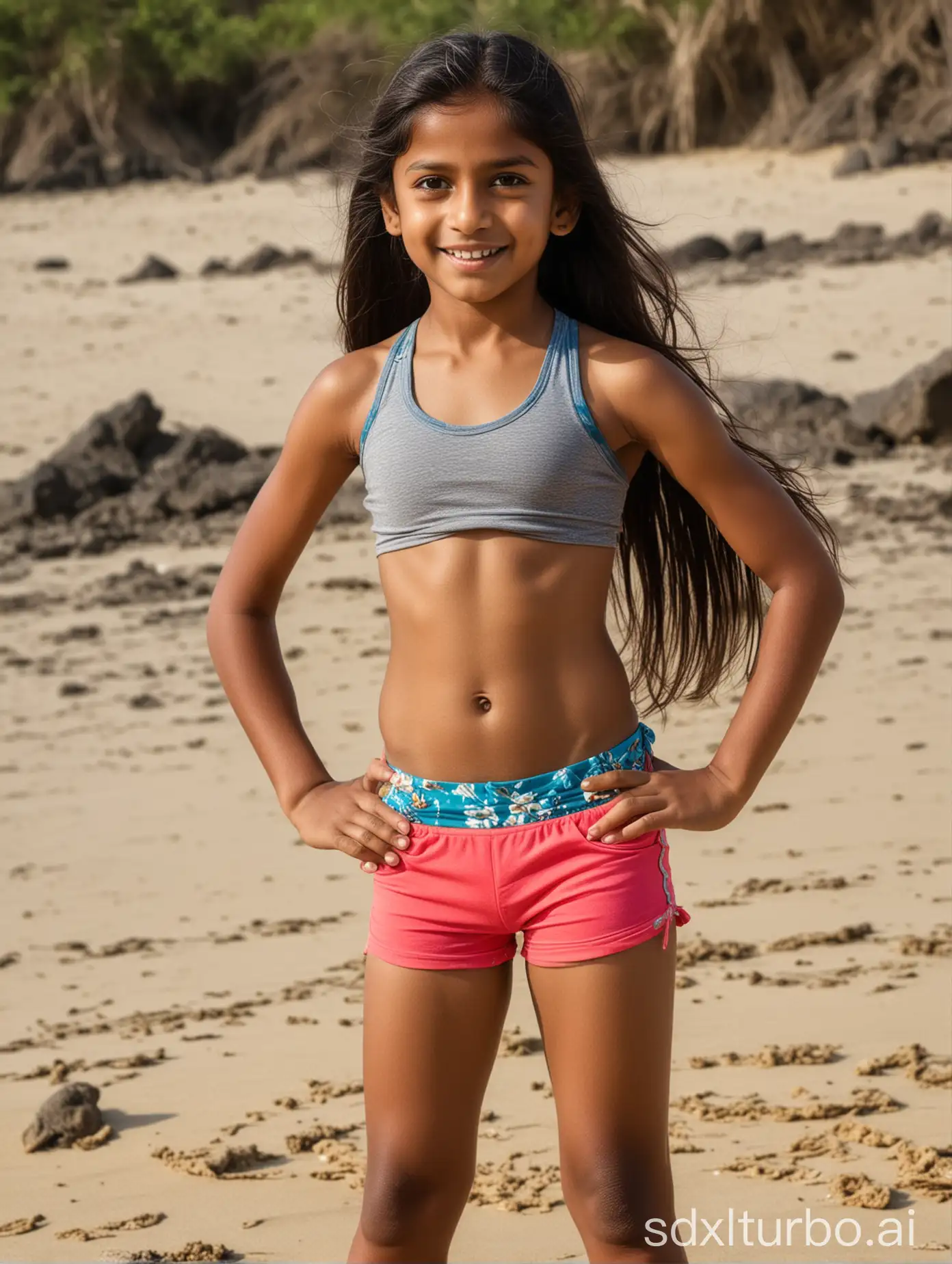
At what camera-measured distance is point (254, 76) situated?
27438 mm

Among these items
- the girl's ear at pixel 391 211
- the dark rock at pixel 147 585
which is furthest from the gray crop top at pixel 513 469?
the dark rock at pixel 147 585

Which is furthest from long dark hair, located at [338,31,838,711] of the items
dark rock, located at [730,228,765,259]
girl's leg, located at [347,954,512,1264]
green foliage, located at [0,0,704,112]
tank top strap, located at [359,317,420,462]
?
green foliage, located at [0,0,704,112]

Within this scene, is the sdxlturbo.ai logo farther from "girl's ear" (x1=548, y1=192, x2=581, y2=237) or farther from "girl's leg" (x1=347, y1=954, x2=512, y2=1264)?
"girl's ear" (x1=548, y1=192, x2=581, y2=237)

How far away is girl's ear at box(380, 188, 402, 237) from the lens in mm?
2904

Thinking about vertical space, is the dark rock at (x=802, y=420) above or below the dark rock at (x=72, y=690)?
above

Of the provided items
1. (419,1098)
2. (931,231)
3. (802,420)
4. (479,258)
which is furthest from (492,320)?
(931,231)

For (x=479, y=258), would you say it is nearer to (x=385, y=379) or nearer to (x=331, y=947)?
(x=385, y=379)

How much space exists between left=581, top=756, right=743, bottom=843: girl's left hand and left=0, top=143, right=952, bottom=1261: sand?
3.69 feet

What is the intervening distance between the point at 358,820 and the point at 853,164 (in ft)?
52.3

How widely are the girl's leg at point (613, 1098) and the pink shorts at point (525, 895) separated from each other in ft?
0.12

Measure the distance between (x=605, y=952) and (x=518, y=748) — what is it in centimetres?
28

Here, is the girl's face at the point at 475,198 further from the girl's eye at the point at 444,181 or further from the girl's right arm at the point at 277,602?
the girl's right arm at the point at 277,602

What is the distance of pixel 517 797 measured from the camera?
2705 millimetres

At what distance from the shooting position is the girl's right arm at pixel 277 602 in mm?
2840
